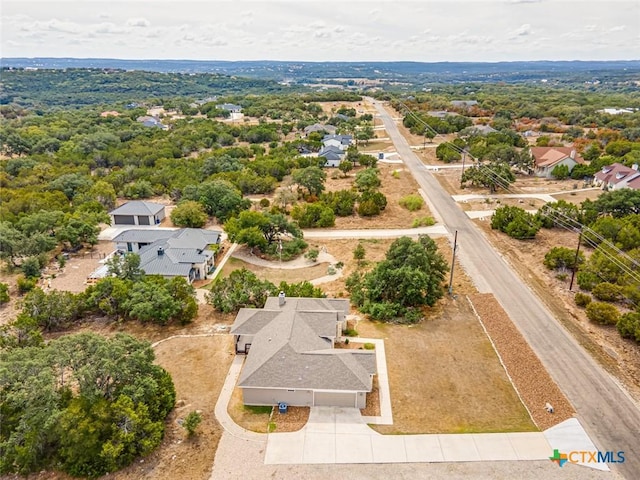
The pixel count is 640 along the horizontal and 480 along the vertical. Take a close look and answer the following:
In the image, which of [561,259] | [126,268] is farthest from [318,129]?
[126,268]

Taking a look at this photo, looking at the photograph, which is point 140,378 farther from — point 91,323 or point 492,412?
point 492,412

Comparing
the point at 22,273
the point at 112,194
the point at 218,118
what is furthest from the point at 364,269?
the point at 218,118

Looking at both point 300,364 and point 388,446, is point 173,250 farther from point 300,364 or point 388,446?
point 388,446

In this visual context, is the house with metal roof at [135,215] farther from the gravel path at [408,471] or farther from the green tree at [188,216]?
the gravel path at [408,471]

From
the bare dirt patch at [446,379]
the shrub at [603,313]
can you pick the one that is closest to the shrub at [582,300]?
the shrub at [603,313]

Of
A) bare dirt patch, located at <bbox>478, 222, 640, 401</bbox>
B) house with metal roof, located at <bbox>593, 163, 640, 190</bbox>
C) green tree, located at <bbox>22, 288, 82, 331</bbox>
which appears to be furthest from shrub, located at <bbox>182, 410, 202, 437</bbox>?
house with metal roof, located at <bbox>593, 163, 640, 190</bbox>
